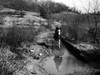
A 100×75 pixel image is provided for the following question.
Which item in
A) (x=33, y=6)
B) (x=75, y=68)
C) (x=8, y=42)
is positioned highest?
(x=33, y=6)

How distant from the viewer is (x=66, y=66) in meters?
6.12

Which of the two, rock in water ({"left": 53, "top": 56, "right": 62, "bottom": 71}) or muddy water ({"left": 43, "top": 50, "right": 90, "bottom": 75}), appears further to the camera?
rock in water ({"left": 53, "top": 56, "right": 62, "bottom": 71})

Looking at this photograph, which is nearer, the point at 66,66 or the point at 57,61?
the point at 66,66

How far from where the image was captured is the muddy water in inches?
217

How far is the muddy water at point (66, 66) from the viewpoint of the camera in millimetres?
5523

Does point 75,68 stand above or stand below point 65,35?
below

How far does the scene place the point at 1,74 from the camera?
2.76 metres

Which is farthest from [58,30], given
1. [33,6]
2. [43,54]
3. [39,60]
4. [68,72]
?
[33,6]

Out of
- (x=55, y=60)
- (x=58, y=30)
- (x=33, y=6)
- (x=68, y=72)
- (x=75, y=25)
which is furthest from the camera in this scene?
(x=33, y=6)

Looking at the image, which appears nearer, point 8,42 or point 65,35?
point 8,42

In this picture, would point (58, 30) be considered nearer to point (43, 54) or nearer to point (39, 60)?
point (43, 54)

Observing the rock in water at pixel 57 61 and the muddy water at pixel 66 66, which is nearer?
the muddy water at pixel 66 66

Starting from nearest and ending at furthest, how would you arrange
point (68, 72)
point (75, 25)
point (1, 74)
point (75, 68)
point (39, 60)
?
point (1, 74) → point (68, 72) → point (75, 68) → point (39, 60) → point (75, 25)

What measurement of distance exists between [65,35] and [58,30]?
1.06 meters
